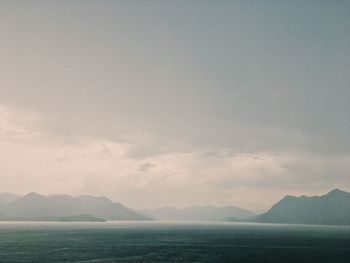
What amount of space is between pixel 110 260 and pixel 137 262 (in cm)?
1069

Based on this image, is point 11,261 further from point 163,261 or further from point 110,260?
point 163,261

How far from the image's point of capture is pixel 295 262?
115375mm

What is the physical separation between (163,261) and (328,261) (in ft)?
191

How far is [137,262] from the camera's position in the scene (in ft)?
350

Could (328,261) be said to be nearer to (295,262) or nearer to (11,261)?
(295,262)

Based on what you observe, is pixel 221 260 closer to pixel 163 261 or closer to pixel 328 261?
→ pixel 163 261

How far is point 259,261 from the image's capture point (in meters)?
116

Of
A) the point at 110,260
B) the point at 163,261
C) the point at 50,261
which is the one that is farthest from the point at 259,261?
the point at 50,261

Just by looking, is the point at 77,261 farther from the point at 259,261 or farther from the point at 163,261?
the point at 259,261

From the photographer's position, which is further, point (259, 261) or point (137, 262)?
point (259, 261)

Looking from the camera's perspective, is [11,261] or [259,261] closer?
[11,261]

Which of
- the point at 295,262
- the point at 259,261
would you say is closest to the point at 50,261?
the point at 259,261

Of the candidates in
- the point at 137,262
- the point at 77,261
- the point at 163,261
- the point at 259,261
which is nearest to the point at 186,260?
the point at 163,261

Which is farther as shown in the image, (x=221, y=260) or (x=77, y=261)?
(x=221, y=260)
